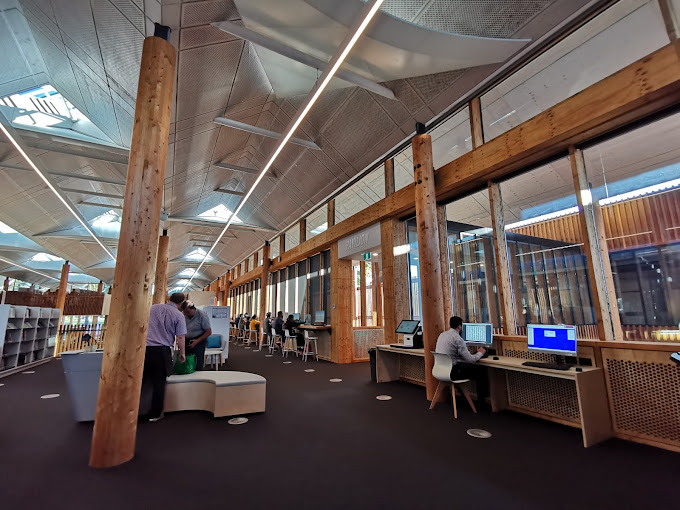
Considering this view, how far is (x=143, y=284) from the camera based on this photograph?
2707 millimetres

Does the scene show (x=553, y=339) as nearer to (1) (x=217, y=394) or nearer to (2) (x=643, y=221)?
(2) (x=643, y=221)

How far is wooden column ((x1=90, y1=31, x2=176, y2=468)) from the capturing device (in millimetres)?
2508

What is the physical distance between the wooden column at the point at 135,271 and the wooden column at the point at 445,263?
12.9 feet

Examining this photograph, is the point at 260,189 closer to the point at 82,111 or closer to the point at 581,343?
the point at 82,111

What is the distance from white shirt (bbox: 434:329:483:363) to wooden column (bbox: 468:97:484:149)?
2.80 m

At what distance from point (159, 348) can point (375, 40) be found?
14.7 ft

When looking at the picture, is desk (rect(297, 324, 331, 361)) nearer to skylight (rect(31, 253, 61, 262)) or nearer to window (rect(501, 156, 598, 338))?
window (rect(501, 156, 598, 338))

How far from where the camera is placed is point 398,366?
19.2ft

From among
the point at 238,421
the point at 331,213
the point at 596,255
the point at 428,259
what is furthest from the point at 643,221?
the point at 331,213

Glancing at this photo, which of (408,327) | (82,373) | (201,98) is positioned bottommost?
(82,373)

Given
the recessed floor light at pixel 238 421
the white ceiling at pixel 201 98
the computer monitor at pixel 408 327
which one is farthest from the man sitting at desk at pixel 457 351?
the white ceiling at pixel 201 98

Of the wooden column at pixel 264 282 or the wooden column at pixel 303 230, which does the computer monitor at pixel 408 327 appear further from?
the wooden column at pixel 264 282

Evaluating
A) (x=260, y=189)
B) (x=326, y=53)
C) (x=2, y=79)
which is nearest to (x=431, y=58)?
(x=326, y=53)

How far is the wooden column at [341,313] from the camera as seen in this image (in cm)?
780
